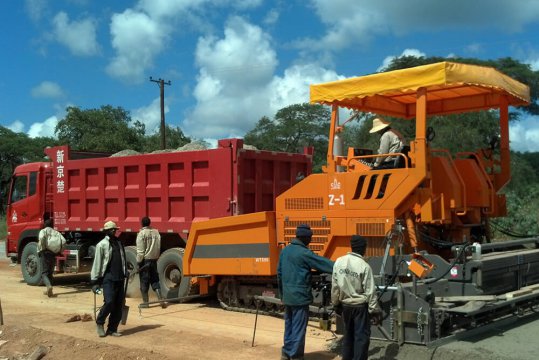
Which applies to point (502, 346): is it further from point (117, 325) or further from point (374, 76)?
point (117, 325)

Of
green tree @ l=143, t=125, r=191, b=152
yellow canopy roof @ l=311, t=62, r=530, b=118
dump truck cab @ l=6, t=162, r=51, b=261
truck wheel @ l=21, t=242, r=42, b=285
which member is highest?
green tree @ l=143, t=125, r=191, b=152

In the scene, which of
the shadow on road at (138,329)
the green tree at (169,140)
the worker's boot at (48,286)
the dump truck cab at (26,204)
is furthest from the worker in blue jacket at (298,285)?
the green tree at (169,140)

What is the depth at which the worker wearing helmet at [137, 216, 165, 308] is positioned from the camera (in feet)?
34.5

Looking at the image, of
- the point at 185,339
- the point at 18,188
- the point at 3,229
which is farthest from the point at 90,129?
the point at 185,339

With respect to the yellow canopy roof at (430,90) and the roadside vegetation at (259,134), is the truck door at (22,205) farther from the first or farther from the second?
the roadside vegetation at (259,134)

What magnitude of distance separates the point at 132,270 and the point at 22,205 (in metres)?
4.39

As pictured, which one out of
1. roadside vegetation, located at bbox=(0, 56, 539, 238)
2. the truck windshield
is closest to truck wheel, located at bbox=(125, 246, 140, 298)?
the truck windshield

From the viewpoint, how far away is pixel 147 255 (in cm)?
1055

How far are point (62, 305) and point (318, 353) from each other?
20.0 ft

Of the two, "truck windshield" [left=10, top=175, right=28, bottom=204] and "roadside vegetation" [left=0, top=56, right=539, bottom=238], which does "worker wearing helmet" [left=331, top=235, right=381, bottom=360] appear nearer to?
"truck windshield" [left=10, top=175, right=28, bottom=204]

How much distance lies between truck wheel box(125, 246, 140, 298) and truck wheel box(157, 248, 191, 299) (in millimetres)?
691

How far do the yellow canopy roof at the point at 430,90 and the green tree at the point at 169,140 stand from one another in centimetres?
3629

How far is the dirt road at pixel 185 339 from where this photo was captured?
6.19 metres

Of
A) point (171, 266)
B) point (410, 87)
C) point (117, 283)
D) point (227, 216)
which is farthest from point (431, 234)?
point (171, 266)
